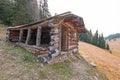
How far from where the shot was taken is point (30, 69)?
1154 centimetres

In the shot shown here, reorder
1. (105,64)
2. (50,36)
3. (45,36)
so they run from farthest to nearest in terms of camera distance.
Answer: (105,64) < (45,36) < (50,36)

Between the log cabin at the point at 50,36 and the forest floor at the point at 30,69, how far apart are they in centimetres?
60

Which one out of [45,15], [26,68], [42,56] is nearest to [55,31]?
[42,56]

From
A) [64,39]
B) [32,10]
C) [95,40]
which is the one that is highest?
[32,10]

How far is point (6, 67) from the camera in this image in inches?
459

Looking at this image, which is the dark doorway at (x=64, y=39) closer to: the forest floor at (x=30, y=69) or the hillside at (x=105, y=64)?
the forest floor at (x=30, y=69)

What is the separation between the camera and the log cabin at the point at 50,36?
13172 mm

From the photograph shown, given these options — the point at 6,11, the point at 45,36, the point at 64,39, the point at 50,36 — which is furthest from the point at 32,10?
the point at 50,36

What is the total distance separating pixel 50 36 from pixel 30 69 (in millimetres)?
3326

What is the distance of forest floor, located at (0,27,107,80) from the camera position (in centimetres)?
1089

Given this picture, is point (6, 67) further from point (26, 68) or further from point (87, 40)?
point (87, 40)

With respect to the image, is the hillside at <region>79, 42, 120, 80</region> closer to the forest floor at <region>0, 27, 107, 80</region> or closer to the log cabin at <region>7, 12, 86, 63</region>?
the log cabin at <region>7, 12, 86, 63</region>

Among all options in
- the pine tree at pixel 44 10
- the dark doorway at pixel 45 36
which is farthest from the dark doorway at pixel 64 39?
the pine tree at pixel 44 10

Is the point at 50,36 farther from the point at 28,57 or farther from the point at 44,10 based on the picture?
the point at 44,10
